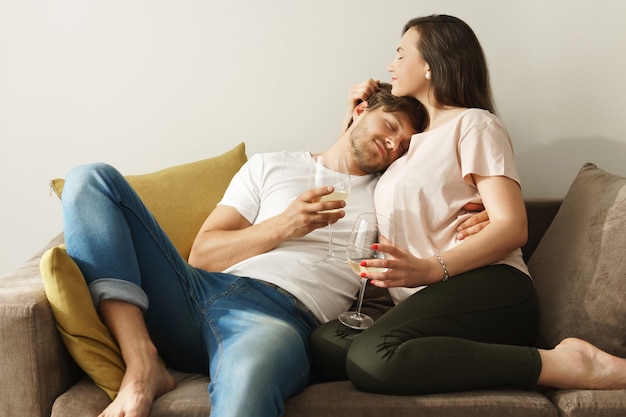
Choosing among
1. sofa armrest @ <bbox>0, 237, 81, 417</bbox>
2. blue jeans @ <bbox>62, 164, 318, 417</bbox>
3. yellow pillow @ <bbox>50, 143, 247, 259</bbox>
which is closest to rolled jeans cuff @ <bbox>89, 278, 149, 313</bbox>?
blue jeans @ <bbox>62, 164, 318, 417</bbox>

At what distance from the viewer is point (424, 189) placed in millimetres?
1992

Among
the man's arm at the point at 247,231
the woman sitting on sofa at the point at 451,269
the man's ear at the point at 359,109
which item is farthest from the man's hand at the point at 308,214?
the man's ear at the point at 359,109

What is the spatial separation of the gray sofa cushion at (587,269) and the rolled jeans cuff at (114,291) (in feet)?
3.62

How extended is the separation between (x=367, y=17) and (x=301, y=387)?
1437 millimetres

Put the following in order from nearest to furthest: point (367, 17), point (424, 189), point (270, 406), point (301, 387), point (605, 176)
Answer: point (270, 406) → point (301, 387) → point (424, 189) → point (605, 176) → point (367, 17)

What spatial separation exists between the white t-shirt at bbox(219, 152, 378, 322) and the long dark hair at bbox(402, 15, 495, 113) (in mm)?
369

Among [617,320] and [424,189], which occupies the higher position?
[424,189]

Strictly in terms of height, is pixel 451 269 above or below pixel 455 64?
below

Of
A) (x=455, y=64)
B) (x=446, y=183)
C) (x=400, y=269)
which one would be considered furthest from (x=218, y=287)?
(x=455, y=64)

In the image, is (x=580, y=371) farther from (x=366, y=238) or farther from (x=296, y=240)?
(x=296, y=240)

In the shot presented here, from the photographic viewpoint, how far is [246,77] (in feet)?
8.52

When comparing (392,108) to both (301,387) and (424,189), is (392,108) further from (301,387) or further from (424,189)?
(301,387)

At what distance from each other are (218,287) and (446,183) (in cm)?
70

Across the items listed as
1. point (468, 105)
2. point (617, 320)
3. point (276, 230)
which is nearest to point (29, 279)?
point (276, 230)
